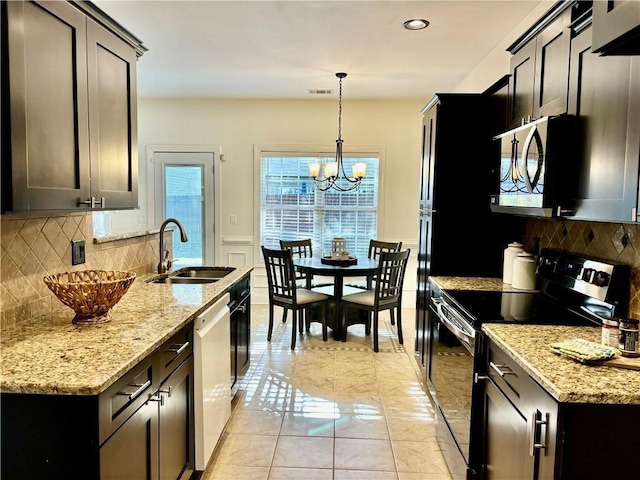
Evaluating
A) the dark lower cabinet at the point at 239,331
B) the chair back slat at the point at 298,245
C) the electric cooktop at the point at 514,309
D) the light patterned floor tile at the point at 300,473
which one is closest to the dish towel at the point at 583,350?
the electric cooktop at the point at 514,309

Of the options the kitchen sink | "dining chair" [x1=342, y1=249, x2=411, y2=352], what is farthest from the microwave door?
"dining chair" [x1=342, y1=249, x2=411, y2=352]

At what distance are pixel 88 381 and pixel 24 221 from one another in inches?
36.4

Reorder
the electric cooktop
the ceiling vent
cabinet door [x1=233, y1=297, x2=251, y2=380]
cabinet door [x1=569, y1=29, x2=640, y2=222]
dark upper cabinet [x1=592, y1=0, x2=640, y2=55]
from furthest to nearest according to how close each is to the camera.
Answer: the ceiling vent → cabinet door [x1=233, y1=297, x2=251, y2=380] → the electric cooktop → cabinet door [x1=569, y1=29, x2=640, y2=222] → dark upper cabinet [x1=592, y1=0, x2=640, y2=55]

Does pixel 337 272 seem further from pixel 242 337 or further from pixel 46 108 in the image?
pixel 46 108

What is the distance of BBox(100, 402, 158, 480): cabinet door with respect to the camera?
1354 mm

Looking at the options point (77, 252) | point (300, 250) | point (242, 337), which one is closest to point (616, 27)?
point (77, 252)

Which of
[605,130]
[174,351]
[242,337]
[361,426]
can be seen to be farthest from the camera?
[242,337]

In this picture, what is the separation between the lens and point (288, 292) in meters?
4.43

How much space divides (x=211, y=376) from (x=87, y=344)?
81 cm

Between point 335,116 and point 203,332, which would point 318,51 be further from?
point 203,332

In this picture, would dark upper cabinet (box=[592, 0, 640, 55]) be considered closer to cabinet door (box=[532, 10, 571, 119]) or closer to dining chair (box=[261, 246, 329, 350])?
cabinet door (box=[532, 10, 571, 119])

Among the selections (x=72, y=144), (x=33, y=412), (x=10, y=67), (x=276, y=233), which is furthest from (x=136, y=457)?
(x=276, y=233)

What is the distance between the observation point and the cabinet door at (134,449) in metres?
1.35

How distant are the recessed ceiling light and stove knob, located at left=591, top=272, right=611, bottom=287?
212 centimetres
